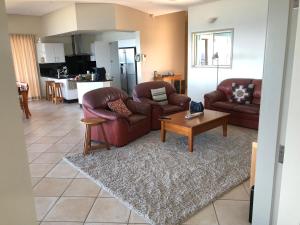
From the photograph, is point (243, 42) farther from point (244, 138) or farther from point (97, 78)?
point (97, 78)

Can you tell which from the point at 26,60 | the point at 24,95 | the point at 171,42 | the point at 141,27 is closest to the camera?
the point at 24,95

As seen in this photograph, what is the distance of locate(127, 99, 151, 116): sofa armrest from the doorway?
3588mm

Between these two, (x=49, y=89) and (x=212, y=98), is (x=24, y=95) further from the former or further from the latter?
(x=212, y=98)

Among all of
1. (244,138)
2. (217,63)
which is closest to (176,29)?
(217,63)

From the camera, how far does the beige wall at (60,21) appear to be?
6.98m

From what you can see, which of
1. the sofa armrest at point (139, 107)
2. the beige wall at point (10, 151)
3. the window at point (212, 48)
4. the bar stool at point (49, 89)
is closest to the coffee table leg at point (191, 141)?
the sofa armrest at point (139, 107)

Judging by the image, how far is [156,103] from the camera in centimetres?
506

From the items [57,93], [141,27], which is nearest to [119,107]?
[141,27]

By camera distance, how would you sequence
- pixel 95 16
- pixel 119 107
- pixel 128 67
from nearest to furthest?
pixel 119 107, pixel 95 16, pixel 128 67

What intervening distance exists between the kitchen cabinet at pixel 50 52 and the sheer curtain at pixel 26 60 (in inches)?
8.2

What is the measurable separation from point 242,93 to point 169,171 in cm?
295

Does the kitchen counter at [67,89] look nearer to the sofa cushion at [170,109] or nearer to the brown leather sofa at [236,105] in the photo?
the sofa cushion at [170,109]

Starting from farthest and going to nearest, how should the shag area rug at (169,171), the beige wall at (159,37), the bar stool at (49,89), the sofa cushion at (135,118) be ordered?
the bar stool at (49,89) < the beige wall at (159,37) < the sofa cushion at (135,118) < the shag area rug at (169,171)

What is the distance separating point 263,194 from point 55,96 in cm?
817
